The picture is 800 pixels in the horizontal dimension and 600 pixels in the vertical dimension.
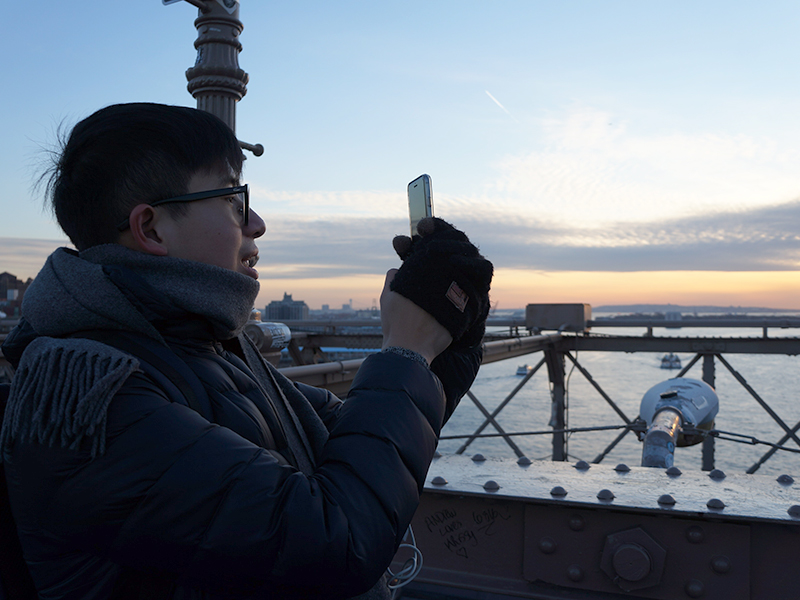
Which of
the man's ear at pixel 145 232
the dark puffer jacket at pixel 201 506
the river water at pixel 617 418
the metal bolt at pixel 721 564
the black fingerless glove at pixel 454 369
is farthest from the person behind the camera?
the river water at pixel 617 418

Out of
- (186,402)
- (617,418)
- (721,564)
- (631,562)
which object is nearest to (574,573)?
(631,562)

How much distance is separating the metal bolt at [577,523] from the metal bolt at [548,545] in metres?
0.12

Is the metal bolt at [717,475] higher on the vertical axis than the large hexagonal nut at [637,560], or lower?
higher

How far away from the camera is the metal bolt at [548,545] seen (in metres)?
2.72

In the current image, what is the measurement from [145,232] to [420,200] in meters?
0.69

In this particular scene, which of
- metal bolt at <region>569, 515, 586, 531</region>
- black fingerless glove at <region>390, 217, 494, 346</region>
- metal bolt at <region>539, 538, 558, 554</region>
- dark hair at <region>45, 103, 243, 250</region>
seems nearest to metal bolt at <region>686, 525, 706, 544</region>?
metal bolt at <region>569, 515, 586, 531</region>

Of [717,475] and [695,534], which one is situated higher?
[717,475]

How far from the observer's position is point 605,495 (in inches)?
105

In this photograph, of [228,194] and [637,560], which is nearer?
[228,194]

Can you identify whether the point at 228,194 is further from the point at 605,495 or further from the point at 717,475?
the point at 717,475

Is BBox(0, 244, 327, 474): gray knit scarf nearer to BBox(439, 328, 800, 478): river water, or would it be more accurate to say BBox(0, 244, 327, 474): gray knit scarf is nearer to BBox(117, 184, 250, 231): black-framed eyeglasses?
BBox(117, 184, 250, 231): black-framed eyeglasses

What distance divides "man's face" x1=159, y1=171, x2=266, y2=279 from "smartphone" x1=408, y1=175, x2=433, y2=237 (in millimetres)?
463

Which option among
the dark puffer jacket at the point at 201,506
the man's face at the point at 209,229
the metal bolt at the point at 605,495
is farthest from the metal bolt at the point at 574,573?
the man's face at the point at 209,229

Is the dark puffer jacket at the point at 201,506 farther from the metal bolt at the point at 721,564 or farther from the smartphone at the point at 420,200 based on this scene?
the metal bolt at the point at 721,564
